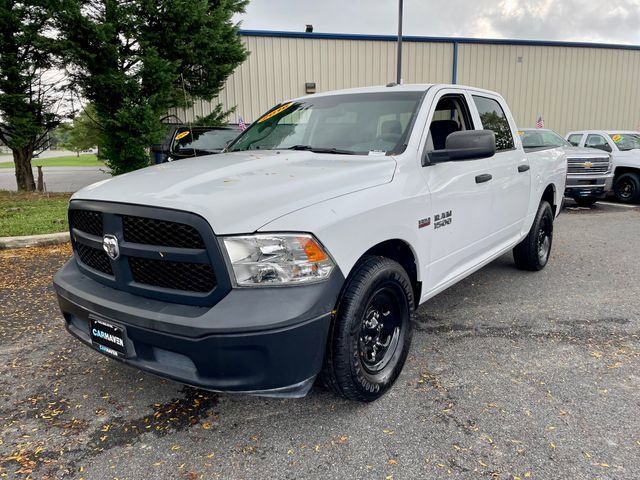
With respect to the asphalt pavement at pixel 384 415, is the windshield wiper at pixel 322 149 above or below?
above

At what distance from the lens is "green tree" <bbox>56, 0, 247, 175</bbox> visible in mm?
9461

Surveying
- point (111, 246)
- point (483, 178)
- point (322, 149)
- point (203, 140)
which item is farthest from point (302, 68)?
point (111, 246)

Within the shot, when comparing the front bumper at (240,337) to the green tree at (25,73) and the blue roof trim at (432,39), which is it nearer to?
the green tree at (25,73)

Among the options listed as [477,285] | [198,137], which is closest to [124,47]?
[198,137]

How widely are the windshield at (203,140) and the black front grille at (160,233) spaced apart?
21.1 feet

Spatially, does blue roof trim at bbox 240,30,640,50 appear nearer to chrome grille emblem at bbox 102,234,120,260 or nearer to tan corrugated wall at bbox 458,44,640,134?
tan corrugated wall at bbox 458,44,640,134

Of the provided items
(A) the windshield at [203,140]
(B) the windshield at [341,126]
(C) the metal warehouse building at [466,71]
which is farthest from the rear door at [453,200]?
(C) the metal warehouse building at [466,71]

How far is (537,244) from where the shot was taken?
5258 mm

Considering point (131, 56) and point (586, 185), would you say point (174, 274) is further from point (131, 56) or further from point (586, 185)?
point (586, 185)

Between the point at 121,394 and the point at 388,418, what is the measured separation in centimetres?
159

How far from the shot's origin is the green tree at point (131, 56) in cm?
946

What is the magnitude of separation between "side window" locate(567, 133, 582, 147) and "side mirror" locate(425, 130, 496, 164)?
36.0 ft

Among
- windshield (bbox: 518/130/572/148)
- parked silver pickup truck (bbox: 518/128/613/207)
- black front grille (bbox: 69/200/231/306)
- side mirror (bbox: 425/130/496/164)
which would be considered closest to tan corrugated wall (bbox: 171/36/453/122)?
windshield (bbox: 518/130/572/148)

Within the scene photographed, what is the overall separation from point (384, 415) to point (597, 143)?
1184cm
